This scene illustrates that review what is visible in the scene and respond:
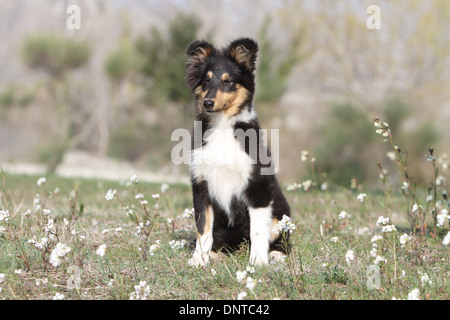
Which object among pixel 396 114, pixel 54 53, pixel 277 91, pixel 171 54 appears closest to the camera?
pixel 396 114

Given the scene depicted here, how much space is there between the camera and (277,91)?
21.6 m

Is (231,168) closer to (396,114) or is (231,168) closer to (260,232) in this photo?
(260,232)

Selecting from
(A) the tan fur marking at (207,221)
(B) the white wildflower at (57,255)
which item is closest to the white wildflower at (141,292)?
(B) the white wildflower at (57,255)

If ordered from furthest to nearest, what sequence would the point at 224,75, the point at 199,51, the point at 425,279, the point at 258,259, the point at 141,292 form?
the point at 199,51 < the point at 224,75 < the point at 258,259 < the point at 425,279 < the point at 141,292

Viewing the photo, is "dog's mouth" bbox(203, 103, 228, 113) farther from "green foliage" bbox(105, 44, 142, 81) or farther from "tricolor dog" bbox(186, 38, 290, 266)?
"green foliage" bbox(105, 44, 142, 81)

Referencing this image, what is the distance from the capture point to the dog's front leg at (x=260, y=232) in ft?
13.0

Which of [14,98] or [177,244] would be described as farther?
[14,98]

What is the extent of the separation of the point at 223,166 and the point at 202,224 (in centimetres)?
54

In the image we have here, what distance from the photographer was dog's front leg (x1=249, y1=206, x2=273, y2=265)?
13.0 feet

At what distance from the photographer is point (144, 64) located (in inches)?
785

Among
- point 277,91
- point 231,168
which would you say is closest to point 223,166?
point 231,168
